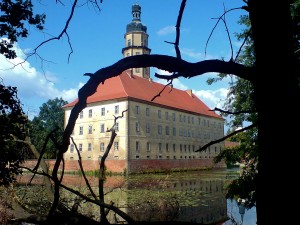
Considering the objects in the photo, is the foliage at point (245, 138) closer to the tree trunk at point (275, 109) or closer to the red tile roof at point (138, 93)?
the tree trunk at point (275, 109)

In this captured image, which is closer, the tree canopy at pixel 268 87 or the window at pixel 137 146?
the tree canopy at pixel 268 87

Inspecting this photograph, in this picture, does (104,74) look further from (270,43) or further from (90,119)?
(90,119)

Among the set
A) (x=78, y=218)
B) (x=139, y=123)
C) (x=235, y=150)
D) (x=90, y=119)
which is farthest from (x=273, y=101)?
(x=90, y=119)

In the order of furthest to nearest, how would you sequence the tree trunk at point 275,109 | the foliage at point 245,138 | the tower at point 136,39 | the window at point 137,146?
the tower at point 136,39 < the window at point 137,146 < the foliage at point 245,138 < the tree trunk at point 275,109

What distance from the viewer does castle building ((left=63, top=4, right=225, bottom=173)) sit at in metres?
45.6

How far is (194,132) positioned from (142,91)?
15176mm

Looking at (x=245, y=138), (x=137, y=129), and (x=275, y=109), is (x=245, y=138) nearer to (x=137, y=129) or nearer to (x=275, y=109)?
(x=275, y=109)

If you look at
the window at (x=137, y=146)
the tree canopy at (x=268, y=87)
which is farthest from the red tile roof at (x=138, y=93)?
the tree canopy at (x=268, y=87)

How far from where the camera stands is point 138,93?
4966 cm

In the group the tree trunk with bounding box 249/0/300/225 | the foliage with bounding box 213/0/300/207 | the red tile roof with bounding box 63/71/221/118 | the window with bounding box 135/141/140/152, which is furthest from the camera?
the red tile roof with bounding box 63/71/221/118

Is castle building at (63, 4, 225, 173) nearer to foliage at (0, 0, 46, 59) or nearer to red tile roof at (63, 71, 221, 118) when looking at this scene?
red tile roof at (63, 71, 221, 118)

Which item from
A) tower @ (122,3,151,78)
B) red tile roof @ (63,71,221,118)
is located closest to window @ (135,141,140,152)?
red tile roof @ (63,71,221,118)

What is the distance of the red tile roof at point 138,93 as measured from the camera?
48219mm

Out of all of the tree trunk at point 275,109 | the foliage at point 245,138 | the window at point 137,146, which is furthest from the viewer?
the window at point 137,146
